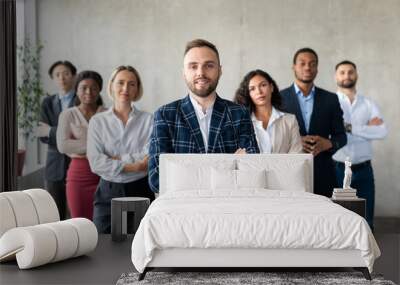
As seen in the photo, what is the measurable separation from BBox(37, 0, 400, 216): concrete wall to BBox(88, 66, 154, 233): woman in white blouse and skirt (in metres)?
0.20

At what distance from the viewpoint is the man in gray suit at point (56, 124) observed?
9625mm

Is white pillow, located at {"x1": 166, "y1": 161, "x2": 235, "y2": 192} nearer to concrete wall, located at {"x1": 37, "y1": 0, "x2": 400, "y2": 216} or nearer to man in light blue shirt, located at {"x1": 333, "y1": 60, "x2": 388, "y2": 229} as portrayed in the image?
A: concrete wall, located at {"x1": 37, "y1": 0, "x2": 400, "y2": 216}

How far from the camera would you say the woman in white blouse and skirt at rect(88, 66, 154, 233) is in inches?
371

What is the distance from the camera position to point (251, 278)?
6309mm

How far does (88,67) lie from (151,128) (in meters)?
1.05

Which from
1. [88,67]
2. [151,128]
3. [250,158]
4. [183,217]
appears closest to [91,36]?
[88,67]

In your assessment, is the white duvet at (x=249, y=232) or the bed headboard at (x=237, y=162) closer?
the white duvet at (x=249, y=232)

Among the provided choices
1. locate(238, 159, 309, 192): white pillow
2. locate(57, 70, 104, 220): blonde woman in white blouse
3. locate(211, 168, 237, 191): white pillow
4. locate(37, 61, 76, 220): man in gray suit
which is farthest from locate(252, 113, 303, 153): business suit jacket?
locate(37, 61, 76, 220): man in gray suit

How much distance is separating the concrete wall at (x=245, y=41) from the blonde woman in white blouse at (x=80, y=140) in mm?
230

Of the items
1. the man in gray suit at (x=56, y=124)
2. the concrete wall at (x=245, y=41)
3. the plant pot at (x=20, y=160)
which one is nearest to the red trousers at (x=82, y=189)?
the man in gray suit at (x=56, y=124)

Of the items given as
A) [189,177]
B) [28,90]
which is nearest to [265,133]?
[189,177]

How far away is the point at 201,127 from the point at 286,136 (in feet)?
3.57

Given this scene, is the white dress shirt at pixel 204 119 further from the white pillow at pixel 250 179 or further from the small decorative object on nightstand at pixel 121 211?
the small decorative object on nightstand at pixel 121 211

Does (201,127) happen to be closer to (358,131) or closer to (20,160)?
(358,131)
